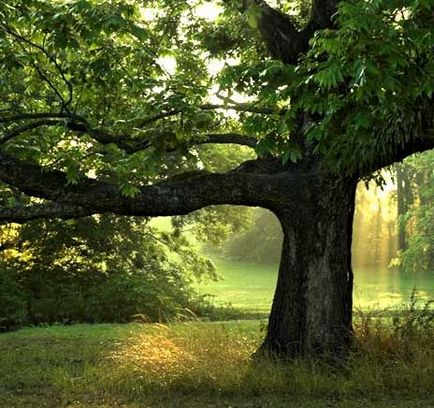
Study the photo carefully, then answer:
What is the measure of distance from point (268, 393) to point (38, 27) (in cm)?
576

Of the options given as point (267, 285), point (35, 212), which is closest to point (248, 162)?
point (35, 212)

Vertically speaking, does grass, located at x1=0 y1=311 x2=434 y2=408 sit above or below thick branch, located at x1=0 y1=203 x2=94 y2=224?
below

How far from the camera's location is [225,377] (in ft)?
28.5

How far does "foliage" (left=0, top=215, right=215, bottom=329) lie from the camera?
741 inches

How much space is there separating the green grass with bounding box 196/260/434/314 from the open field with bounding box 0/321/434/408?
16.5 meters

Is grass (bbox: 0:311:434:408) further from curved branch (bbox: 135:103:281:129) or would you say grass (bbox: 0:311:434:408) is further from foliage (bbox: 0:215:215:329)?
foliage (bbox: 0:215:215:329)

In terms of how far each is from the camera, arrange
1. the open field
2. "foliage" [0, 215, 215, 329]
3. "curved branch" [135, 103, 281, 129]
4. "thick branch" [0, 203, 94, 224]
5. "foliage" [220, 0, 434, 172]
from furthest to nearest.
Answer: "foliage" [0, 215, 215, 329]
"thick branch" [0, 203, 94, 224]
"curved branch" [135, 103, 281, 129]
the open field
"foliage" [220, 0, 434, 172]

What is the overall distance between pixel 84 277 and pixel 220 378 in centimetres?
1272

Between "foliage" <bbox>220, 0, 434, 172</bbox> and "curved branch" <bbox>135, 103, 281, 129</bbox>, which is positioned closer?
"foliage" <bbox>220, 0, 434, 172</bbox>

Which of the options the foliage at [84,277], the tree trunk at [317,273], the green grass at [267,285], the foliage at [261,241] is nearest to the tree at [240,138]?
the tree trunk at [317,273]

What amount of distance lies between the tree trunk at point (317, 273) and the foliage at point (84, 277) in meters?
8.35

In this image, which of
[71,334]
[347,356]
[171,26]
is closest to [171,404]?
[347,356]

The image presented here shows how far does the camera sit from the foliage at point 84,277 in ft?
61.8

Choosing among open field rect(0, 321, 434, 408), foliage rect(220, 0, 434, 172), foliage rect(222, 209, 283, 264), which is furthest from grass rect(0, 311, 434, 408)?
foliage rect(222, 209, 283, 264)
